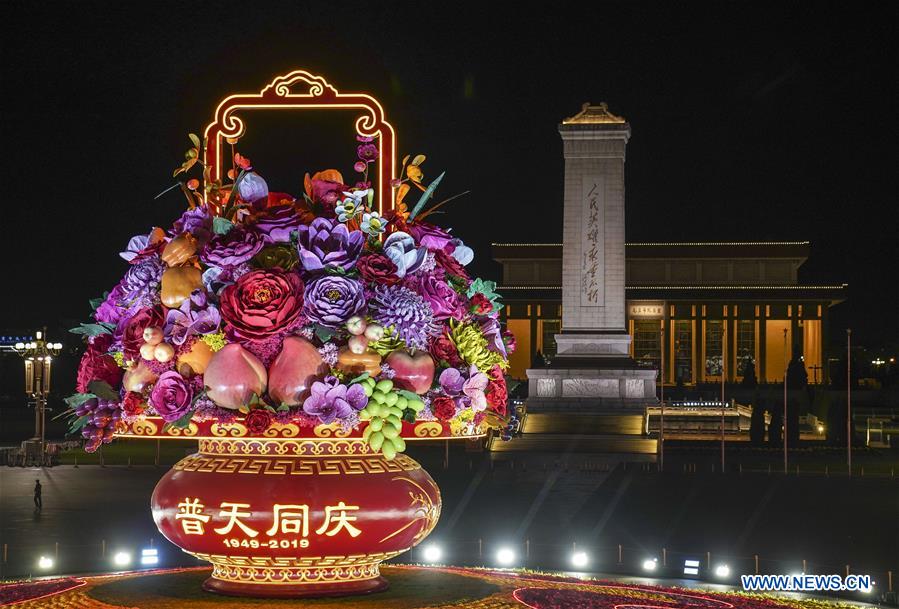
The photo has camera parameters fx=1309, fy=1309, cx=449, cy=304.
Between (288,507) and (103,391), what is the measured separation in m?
0.96

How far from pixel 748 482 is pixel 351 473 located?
2397 centimetres

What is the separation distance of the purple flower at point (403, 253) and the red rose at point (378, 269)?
0.03 meters

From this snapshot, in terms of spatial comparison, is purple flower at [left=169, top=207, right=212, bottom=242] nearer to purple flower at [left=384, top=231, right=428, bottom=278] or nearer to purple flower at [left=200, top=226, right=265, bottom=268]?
purple flower at [left=200, top=226, right=265, bottom=268]

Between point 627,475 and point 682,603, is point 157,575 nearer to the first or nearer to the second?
point 682,603

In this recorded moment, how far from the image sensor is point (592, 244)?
51.2 metres

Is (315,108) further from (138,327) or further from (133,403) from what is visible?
(133,403)

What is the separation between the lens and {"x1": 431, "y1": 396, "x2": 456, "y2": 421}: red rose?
5.32 metres

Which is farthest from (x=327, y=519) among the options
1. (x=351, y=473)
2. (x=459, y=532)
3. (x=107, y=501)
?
(x=107, y=501)

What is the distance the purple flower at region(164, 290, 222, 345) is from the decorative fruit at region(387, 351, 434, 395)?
72cm

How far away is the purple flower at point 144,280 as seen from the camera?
5.48 metres

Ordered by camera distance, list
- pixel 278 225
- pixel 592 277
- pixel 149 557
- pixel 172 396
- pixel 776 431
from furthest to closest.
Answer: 1. pixel 592 277
2. pixel 776 431
3. pixel 149 557
4. pixel 278 225
5. pixel 172 396

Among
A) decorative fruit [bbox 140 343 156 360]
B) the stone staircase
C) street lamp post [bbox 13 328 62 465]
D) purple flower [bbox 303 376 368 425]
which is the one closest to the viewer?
purple flower [bbox 303 376 368 425]

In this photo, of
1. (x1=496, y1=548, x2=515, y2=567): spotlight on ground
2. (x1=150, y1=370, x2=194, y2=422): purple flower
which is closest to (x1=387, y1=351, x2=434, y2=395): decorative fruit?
(x1=150, y1=370, x2=194, y2=422): purple flower

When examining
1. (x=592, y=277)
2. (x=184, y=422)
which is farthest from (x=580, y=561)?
(x=592, y=277)
